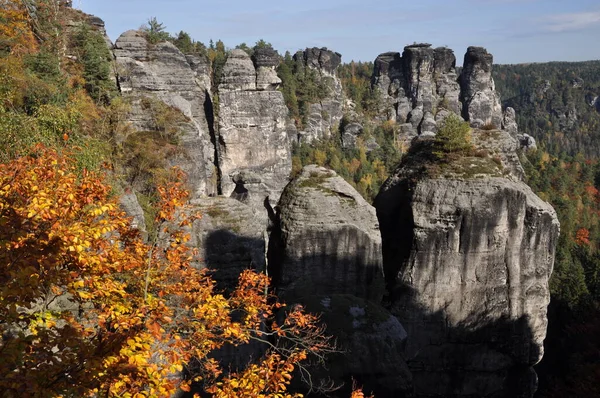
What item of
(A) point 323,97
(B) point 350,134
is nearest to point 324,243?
(B) point 350,134

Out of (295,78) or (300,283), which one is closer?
(300,283)

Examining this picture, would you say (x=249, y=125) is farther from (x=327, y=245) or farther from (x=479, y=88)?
(x=479, y=88)

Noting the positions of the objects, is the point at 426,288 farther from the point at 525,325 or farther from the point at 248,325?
the point at 248,325

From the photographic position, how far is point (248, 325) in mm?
10523

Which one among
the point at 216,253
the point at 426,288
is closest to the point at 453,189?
the point at 426,288

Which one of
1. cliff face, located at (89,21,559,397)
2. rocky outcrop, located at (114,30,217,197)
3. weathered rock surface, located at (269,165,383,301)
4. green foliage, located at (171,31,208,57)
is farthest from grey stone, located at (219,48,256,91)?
weathered rock surface, located at (269,165,383,301)

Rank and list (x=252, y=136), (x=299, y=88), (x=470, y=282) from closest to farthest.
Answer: (x=470, y=282) → (x=252, y=136) → (x=299, y=88)

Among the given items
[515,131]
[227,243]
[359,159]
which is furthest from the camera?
[515,131]

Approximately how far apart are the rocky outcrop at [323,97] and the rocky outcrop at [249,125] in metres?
31.8

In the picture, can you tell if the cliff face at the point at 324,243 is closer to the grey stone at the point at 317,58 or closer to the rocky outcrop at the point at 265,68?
the rocky outcrop at the point at 265,68

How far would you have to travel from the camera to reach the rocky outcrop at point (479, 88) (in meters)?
92.2

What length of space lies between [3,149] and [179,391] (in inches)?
347

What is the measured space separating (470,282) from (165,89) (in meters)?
29.6

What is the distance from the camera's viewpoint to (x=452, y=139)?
1927cm
